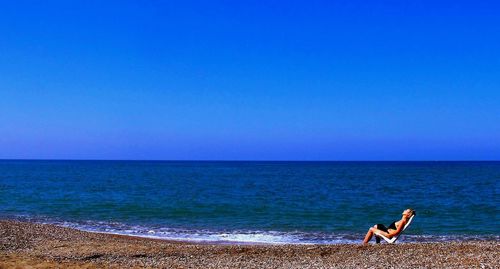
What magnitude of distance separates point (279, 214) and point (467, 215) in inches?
475

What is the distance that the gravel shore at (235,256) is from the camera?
12922mm

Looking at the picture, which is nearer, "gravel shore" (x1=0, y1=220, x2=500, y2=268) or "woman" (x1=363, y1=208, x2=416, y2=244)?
"gravel shore" (x1=0, y1=220, x2=500, y2=268)

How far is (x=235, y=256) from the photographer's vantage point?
14.8m

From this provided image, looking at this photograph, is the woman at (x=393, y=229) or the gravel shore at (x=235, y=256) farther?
the woman at (x=393, y=229)

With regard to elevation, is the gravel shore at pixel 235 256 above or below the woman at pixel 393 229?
below

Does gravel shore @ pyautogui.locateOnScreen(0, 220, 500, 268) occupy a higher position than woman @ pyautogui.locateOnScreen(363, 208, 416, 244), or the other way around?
woman @ pyautogui.locateOnScreen(363, 208, 416, 244)

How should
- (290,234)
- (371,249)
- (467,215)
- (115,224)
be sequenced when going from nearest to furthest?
1. (371,249)
2. (290,234)
3. (115,224)
4. (467,215)

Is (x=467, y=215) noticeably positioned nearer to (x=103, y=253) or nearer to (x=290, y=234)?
(x=290, y=234)

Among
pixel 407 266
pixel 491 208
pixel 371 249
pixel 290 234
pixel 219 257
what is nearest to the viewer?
pixel 407 266

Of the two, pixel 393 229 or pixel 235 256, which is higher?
pixel 393 229

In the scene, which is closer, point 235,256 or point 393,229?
point 235,256

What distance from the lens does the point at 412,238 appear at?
22.7 meters

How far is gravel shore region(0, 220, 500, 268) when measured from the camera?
42.4 feet

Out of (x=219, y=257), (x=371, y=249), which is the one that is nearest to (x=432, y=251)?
(x=371, y=249)
